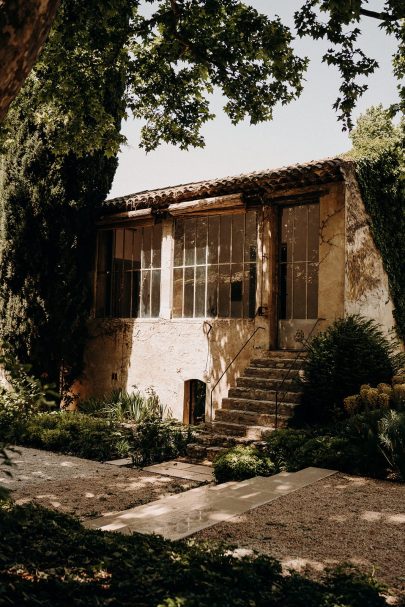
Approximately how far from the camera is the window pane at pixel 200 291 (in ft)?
41.0

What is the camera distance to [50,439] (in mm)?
10125

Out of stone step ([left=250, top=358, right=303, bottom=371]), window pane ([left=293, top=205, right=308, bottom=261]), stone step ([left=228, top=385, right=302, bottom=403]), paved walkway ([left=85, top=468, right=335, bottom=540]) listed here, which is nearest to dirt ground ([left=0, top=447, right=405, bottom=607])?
paved walkway ([left=85, top=468, right=335, bottom=540])

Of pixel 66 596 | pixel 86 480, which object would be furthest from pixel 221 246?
pixel 66 596

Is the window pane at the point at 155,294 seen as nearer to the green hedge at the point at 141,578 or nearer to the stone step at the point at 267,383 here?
the stone step at the point at 267,383

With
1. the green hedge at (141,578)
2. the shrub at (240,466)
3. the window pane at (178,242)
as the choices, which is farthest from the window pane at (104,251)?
the green hedge at (141,578)

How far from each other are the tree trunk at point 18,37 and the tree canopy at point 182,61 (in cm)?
506

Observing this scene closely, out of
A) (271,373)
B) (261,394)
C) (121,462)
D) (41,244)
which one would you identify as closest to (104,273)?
(41,244)

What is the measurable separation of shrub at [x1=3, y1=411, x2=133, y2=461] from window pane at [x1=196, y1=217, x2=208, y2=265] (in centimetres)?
410

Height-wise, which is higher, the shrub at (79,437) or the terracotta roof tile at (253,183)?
the terracotta roof tile at (253,183)

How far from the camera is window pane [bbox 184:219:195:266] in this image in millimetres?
12820

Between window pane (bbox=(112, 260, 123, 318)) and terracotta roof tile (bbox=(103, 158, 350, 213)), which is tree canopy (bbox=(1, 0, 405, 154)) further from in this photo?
window pane (bbox=(112, 260, 123, 318))

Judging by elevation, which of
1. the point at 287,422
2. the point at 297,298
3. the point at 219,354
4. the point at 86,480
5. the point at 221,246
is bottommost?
the point at 86,480

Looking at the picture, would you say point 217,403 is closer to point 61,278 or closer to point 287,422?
point 287,422

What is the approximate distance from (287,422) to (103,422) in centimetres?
367
